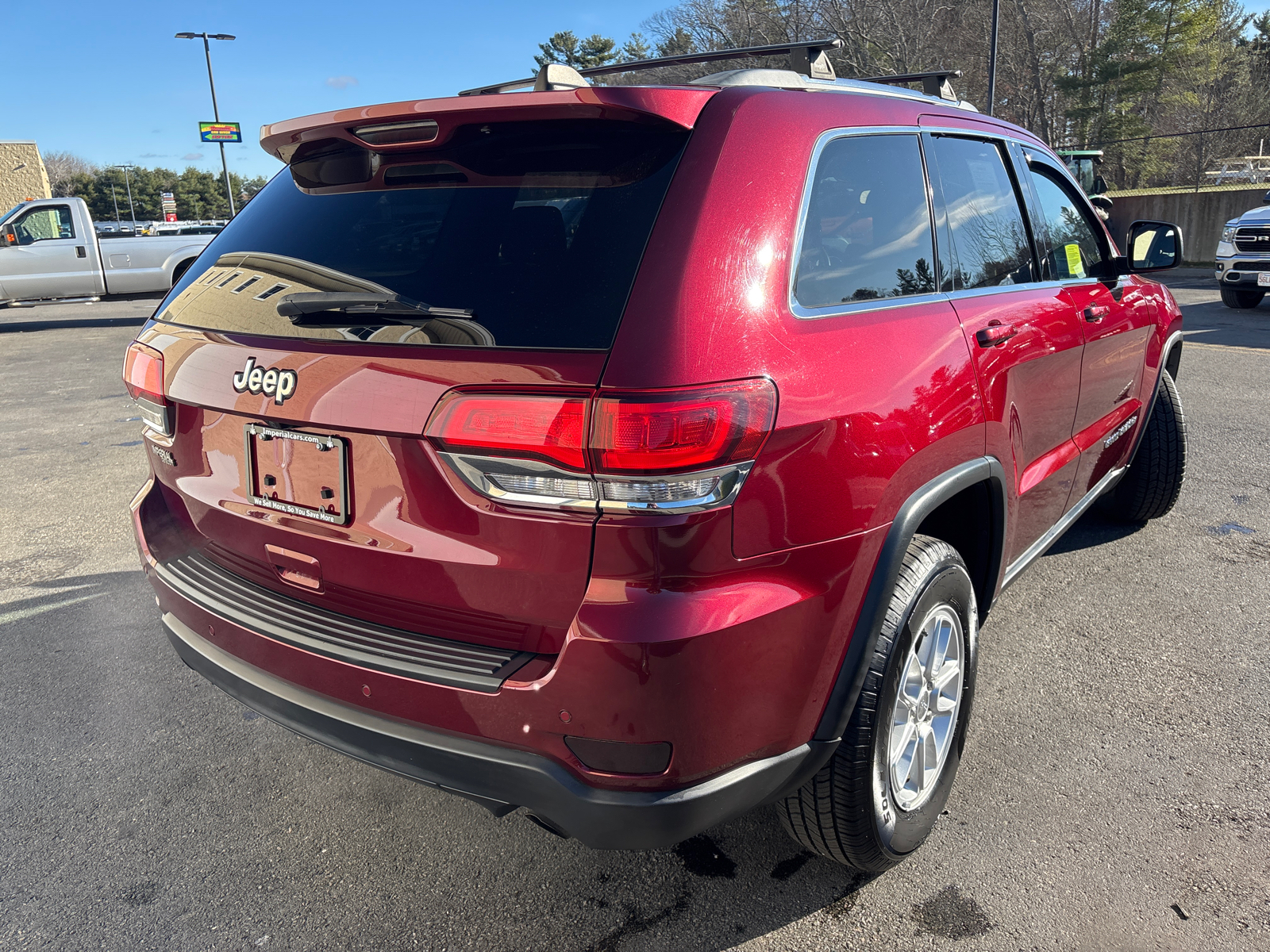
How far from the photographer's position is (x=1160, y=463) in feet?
14.3

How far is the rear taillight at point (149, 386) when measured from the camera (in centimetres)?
226

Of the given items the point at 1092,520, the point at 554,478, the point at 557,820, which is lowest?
the point at 1092,520

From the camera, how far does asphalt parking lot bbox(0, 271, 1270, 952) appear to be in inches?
82.8

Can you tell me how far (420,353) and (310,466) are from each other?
1.27ft

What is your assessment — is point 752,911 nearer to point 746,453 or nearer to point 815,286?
→ point 746,453

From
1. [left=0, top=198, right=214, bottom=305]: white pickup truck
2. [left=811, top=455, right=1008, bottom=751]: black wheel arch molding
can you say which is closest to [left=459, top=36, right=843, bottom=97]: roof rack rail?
[left=811, top=455, right=1008, bottom=751]: black wheel arch molding

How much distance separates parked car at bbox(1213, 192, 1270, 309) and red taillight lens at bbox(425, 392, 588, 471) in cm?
1326

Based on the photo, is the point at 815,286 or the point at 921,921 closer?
the point at 815,286

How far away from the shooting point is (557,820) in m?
1.76

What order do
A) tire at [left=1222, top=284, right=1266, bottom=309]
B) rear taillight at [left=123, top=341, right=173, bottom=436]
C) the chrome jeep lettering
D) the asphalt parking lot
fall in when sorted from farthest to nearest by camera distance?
tire at [left=1222, top=284, right=1266, bottom=309] < the chrome jeep lettering < rear taillight at [left=123, top=341, right=173, bottom=436] < the asphalt parking lot

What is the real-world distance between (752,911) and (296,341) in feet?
5.41

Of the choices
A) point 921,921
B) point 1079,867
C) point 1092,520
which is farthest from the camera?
point 1092,520

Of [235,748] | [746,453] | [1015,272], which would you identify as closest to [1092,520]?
[1015,272]

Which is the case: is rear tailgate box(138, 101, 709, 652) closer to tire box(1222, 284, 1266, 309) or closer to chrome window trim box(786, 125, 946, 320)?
chrome window trim box(786, 125, 946, 320)
